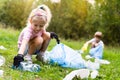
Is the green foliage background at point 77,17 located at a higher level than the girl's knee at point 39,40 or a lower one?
higher

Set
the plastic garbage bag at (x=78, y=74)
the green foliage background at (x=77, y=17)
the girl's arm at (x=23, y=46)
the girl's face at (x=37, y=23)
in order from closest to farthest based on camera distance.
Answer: the plastic garbage bag at (x=78, y=74), the girl's arm at (x=23, y=46), the girl's face at (x=37, y=23), the green foliage background at (x=77, y=17)

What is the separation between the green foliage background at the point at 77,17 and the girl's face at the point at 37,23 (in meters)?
15.2

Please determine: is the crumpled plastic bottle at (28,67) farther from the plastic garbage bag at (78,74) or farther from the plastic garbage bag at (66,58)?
the plastic garbage bag at (66,58)

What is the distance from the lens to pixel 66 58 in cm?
538

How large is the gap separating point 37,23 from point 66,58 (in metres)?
0.80

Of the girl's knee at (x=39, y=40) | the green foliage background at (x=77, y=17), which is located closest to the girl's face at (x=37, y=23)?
the girl's knee at (x=39, y=40)

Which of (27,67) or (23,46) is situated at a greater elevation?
(23,46)

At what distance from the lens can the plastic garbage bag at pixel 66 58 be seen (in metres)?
5.35

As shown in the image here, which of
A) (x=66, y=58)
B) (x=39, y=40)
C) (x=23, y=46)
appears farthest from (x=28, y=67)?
(x=66, y=58)

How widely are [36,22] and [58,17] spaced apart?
2451 cm

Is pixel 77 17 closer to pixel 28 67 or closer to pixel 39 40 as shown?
pixel 39 40

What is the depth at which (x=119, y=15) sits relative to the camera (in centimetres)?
2020

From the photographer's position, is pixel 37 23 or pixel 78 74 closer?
pixel 78 74

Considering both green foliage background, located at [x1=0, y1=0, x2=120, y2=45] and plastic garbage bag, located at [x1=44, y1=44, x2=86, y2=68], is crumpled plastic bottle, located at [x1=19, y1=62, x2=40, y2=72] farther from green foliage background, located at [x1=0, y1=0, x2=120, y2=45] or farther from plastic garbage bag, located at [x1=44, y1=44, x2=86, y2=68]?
green foliage background, located at [x1=0, y1=0, x2=120, y2=45]
